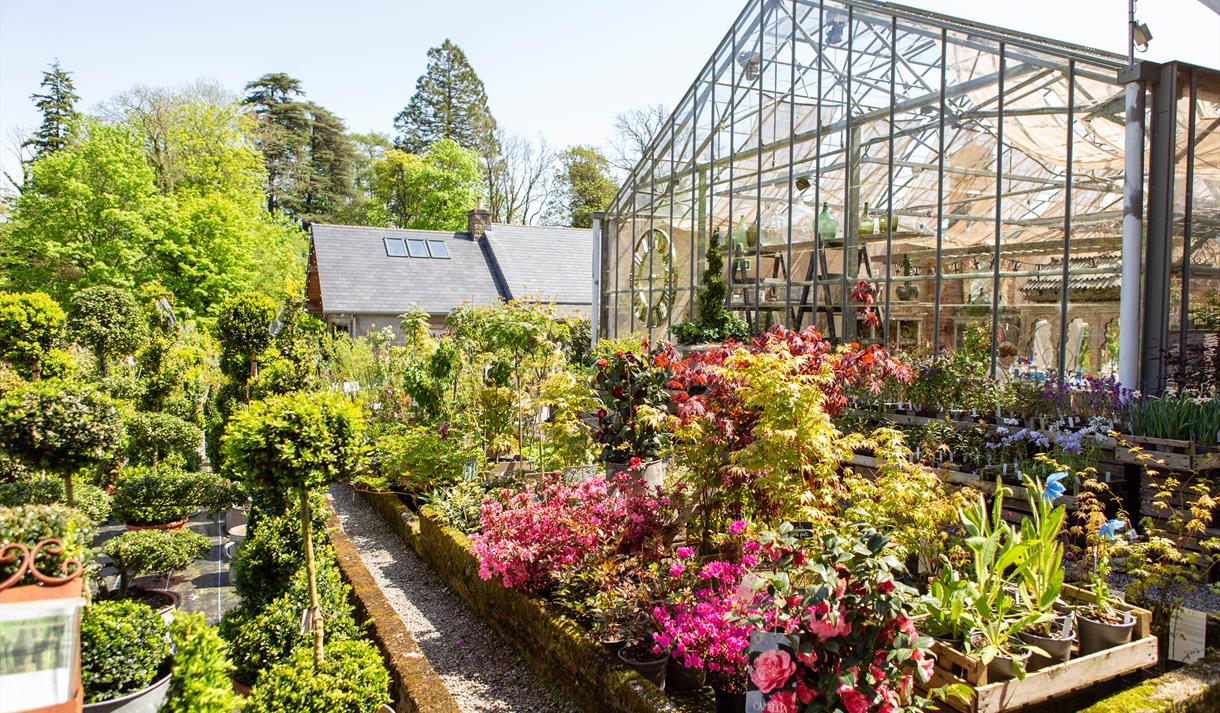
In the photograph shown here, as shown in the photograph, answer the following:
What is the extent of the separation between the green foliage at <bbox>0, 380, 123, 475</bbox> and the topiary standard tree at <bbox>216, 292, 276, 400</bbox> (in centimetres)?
171

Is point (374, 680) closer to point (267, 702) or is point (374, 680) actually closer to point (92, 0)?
point (267, 702)

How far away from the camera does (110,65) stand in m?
13.1

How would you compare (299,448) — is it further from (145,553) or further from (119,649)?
(145,553)

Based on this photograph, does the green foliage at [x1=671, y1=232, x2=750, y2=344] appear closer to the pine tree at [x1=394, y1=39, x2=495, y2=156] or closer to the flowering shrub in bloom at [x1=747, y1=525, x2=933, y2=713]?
the flowering shrub in bloom at [x1=747, y1=525, x2=933, y2=713]

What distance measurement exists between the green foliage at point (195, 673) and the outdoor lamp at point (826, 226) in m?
9.20

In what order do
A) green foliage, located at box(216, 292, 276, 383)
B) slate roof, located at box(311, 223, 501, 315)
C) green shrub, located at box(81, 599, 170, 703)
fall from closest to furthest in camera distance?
1. green shrub, located at box(81, 599, 170, 703)
2. green foliage, located at box(216, 292, 276, 383)
3. slate roof, located at box(311, 223, 501, 315)

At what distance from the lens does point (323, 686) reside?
3770 mm

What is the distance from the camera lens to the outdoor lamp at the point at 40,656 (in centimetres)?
229

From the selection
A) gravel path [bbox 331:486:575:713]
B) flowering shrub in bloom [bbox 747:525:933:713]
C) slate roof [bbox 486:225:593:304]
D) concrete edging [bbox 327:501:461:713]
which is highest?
slate roof [bbox 486:225:593:304]

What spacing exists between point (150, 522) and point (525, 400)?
398 centimetres

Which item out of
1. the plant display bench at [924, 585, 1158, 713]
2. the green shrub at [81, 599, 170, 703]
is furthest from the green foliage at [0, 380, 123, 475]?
the plant display bench at [924, 585, 1158, 713]

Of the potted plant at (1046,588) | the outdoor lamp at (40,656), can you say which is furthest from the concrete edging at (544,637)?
the outdoor lamp at (40,656)

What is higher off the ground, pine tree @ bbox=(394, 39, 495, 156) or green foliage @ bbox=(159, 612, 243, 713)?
pine tree @ bbox=(394, 39, 495, 156)

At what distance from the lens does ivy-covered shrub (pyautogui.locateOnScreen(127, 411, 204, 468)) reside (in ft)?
27.5
